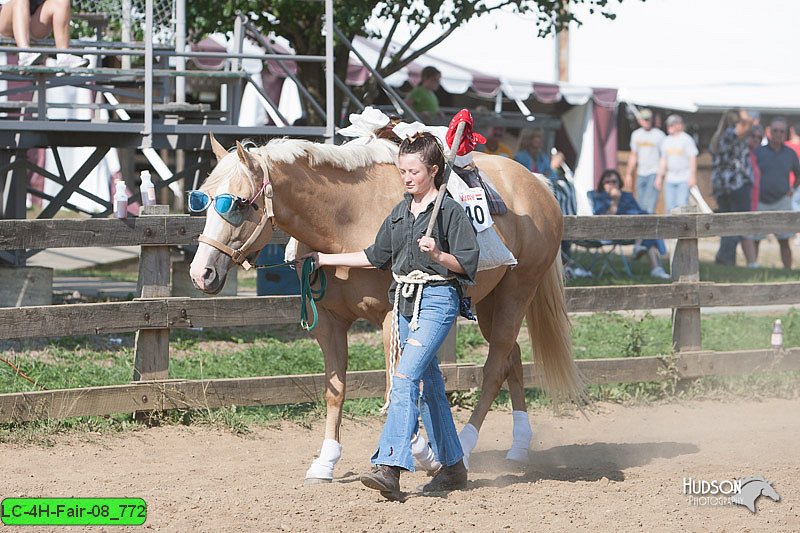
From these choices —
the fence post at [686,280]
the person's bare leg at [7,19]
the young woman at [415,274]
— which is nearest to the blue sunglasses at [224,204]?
the young woman at [415,274]

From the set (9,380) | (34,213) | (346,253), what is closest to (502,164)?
(346,253)

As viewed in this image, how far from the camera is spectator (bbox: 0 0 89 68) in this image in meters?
8.80

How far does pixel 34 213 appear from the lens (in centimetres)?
1941

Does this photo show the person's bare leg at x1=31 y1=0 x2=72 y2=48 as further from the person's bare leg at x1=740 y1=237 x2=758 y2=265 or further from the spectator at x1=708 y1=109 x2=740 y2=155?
the spectator at x1=708 y1=109 x2=740 y2=155

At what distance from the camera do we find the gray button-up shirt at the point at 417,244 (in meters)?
4.71

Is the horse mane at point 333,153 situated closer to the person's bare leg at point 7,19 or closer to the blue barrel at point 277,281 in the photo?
the blue barrel at point 277,281

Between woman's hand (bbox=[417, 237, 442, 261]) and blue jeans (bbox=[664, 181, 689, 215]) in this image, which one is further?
blue jeans (bbox=[664, 181, 689, 215])

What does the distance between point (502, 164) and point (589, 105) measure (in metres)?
13.4

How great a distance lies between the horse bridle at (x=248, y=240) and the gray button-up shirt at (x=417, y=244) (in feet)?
1.65

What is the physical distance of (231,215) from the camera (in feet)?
15.6

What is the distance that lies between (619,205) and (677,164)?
284cm

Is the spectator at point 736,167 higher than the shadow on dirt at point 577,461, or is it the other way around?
the spectator at point 736,167

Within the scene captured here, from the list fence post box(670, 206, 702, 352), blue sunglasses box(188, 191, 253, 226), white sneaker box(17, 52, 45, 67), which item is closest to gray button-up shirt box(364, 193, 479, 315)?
blue sunglasses box(188, 191, 253, 226)

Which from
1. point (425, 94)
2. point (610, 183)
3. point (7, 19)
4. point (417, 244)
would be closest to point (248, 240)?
point (417, 244)
